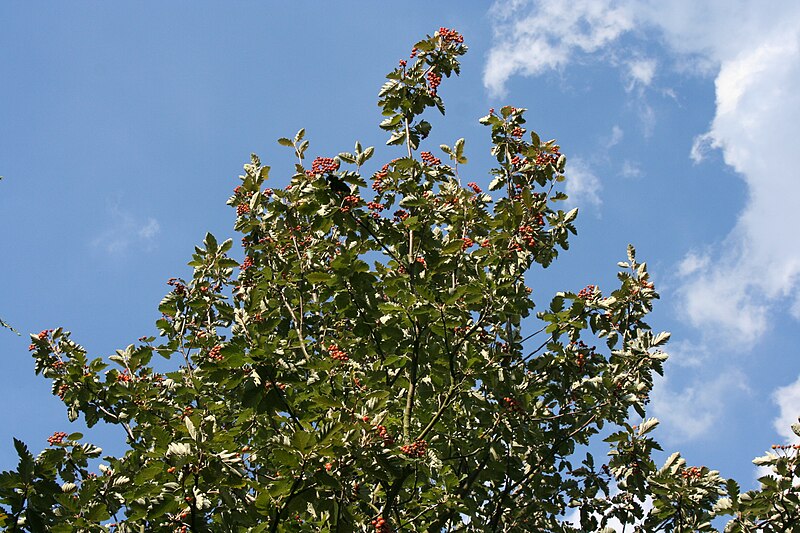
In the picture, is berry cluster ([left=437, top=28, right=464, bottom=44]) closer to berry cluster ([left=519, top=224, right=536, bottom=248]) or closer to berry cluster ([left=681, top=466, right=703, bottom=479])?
berry cluster ([left=519, top=224, right=536, bottom=248])

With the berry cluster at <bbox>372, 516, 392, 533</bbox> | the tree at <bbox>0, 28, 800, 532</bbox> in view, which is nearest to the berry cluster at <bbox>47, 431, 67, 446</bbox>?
the tree at <bbox>0, 28, 800, 532</bbox>

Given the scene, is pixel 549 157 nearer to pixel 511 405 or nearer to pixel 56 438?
pixel 511 405

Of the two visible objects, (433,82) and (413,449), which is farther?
(433,82)

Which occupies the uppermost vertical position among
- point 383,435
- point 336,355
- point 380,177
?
point 380,177

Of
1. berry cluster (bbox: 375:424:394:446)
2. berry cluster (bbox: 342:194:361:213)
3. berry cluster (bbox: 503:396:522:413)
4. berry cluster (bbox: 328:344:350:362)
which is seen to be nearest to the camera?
berry cluster (bbox: 375:424:394:446)

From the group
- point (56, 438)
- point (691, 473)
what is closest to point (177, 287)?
point (56, 438)

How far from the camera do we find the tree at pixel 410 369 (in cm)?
671

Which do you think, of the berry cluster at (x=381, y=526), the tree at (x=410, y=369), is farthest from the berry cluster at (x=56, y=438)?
the berry cluster at (x=381, y=526)

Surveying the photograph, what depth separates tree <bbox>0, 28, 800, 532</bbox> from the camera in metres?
6.71

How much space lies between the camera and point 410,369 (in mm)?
7684

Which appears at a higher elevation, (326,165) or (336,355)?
(326,165)

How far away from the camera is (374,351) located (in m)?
7.86

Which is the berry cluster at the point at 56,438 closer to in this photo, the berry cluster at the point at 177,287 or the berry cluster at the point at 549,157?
the berry cluster at the point at 177,287

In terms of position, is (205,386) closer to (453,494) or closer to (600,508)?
(453,494)
